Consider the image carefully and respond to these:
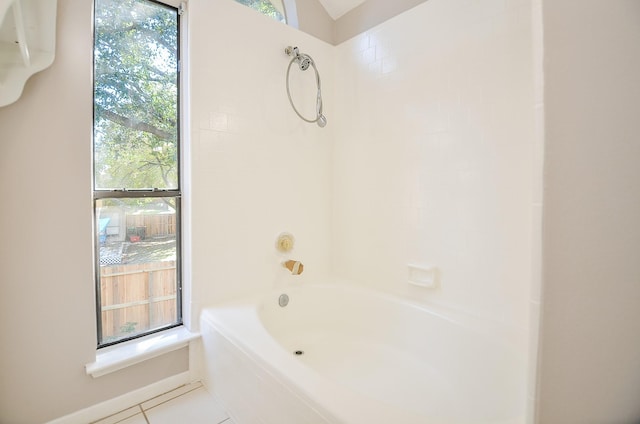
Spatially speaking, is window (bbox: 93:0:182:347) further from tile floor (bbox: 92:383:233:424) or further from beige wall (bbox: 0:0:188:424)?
tile floor (bbox: 92:383:233:424)

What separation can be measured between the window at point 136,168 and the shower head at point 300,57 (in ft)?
2.22

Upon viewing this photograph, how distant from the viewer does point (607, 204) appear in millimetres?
499

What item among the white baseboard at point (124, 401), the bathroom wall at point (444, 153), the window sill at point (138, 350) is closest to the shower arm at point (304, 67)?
the bathroom wall at point (444, 153)

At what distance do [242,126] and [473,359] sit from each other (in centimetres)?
177

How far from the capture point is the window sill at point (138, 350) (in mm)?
1355

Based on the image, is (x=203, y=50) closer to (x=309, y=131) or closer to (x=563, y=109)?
(x=309, y=131)

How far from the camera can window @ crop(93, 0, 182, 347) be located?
1.46 m

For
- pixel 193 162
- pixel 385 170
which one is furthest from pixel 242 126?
pixel 385 170

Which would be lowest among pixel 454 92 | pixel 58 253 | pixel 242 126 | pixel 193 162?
pixel 58 253

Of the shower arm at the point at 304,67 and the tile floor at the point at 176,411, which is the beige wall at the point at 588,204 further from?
the shower arm at the point at 304,67

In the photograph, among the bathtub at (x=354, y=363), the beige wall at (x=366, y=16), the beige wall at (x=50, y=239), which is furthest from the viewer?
the beige wall at (x=366, y=16)

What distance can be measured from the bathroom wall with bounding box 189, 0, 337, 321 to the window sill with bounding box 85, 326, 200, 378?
0.64 feet

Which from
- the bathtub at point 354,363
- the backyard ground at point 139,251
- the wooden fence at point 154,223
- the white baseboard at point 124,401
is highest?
the wooden fence at point 154,223

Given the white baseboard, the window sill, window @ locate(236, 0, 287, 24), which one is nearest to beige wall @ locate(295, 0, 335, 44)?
window @ locate(236, 0, 287, 24)
